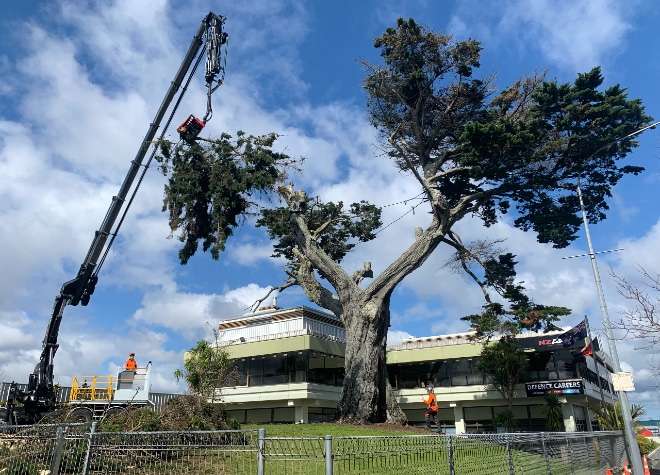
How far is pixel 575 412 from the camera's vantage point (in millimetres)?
33969

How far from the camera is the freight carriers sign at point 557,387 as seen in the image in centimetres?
3066

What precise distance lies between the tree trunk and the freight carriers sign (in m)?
14.1

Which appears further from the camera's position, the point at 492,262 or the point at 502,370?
the point at 502,370

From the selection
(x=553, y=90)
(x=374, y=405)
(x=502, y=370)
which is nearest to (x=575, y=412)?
(x=502, y=370)

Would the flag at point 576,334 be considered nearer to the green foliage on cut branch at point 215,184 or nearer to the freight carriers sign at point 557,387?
the freight carriers sign at point 557,387

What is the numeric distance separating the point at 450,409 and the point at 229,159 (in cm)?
2520

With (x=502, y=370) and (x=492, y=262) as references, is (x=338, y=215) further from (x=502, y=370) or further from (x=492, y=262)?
(x=502, y=370)

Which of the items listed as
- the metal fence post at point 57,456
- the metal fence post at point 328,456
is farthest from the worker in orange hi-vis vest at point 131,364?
the metal fence post at point 328,456

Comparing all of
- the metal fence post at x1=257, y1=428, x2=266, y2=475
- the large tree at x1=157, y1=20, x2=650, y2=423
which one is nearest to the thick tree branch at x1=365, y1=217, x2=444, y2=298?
the large tree at x1=157, y1=20, x2=650, y2=423

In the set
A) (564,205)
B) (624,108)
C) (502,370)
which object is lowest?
(502,370)

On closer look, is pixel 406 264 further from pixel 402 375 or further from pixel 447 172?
pixel 402 375

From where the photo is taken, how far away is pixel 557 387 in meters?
31.0

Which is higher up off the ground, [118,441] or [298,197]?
[298,197]

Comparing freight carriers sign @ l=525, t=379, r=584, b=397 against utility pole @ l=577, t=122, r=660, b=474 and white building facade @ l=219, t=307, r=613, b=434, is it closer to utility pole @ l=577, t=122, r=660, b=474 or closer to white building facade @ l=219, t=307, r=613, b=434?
white building facade @ l=219, t=307, r=613, b=434
